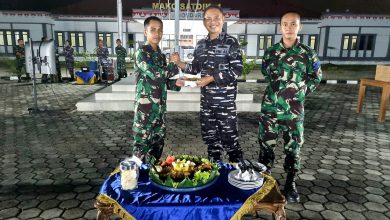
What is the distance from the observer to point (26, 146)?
17.5 feet

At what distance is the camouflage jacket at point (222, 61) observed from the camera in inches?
134

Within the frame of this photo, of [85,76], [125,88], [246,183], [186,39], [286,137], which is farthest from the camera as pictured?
[186,39]

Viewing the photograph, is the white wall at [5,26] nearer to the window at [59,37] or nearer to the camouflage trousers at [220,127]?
the window at [59,37]

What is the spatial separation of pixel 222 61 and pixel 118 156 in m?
2.54

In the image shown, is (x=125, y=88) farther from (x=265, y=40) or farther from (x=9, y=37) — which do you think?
(x=9, y=37)

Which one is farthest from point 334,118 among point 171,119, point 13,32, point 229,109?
point 13,32

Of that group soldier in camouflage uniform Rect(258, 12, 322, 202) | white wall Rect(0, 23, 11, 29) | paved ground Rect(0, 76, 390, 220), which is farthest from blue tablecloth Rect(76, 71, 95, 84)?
white wall Rect(0, 23, 11, 29)

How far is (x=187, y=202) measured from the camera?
81.6 inches

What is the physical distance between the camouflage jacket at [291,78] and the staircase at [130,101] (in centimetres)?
478

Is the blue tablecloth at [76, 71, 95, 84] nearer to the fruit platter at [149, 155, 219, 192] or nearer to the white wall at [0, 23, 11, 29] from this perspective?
the fruit platter at [149, 155, 219, 192]

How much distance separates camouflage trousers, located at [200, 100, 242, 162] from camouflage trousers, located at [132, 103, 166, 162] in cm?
55

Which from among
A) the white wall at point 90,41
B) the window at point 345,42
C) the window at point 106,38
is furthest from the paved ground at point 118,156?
the window at point 345,42

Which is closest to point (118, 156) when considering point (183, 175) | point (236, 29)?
point (183, 175)

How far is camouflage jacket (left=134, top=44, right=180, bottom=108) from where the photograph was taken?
3.43m
